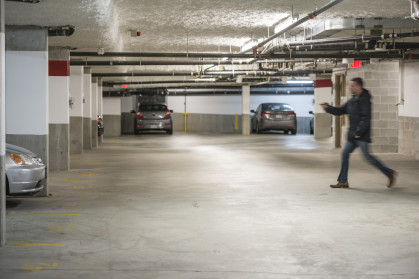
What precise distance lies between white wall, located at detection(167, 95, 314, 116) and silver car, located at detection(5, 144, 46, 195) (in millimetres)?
24445

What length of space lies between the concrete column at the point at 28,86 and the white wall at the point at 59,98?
3.48 meters

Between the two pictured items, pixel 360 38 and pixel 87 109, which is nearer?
pixel 360 38

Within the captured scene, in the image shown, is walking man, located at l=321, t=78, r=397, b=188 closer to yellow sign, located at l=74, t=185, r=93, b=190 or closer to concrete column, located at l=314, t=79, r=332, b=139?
yellow sign, located at l=74, t=185, r=93, b=190

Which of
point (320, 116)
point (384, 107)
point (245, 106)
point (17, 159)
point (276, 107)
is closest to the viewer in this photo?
point (17, 159)

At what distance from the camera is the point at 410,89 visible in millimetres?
15805

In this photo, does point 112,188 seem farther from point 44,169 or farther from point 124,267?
point 124,267

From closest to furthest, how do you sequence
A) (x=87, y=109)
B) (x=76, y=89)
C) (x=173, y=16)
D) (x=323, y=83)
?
(x=173, y=16)
(x=76, y=89)
(x=87, y=109)
(x=323, y=83)

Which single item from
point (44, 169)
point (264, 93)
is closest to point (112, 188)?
point (44, 169)

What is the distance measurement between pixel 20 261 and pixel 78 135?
1242 centimetres

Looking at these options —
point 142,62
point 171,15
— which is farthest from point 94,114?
point 171,15

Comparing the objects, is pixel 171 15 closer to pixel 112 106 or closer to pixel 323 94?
pixel 323 94

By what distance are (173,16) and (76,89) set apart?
22.9 ft

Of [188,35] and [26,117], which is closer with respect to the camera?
[26,117]

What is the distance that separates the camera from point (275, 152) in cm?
1723
